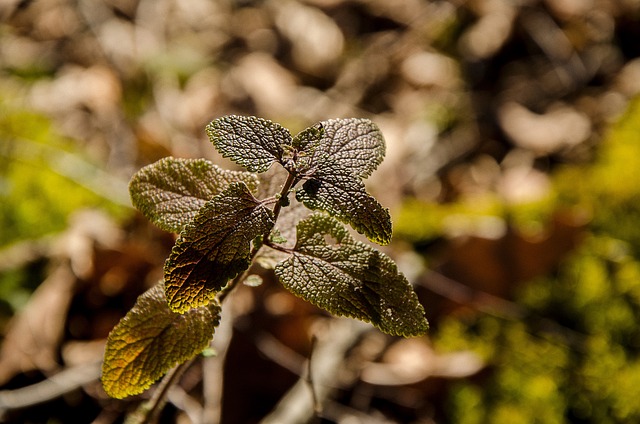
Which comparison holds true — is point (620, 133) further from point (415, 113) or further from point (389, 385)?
point (389, 385)

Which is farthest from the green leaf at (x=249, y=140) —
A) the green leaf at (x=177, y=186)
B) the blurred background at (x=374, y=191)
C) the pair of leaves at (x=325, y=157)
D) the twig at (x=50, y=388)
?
the twig at (x=50, y=388)

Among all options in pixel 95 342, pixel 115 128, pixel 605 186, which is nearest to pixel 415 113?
pixel 605 186

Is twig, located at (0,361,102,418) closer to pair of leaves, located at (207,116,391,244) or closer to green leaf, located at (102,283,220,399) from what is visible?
green leaf, located at (102,283,220,399)

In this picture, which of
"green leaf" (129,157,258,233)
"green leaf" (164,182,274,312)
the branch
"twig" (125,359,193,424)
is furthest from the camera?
the branch

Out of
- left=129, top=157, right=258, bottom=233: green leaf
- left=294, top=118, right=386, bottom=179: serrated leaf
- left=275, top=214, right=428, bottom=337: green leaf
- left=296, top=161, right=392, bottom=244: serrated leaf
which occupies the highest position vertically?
left=294, top=118, right=386, bottom=179: serrated leaf

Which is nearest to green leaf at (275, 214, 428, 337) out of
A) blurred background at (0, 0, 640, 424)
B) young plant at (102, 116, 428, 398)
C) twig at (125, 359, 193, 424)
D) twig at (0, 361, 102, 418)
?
young plant at (102, 116, 428, 398)

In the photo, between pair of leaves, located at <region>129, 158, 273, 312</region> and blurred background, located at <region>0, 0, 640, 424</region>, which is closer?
pair of leaves, located at <region>129, 158, 273, 312</region>
